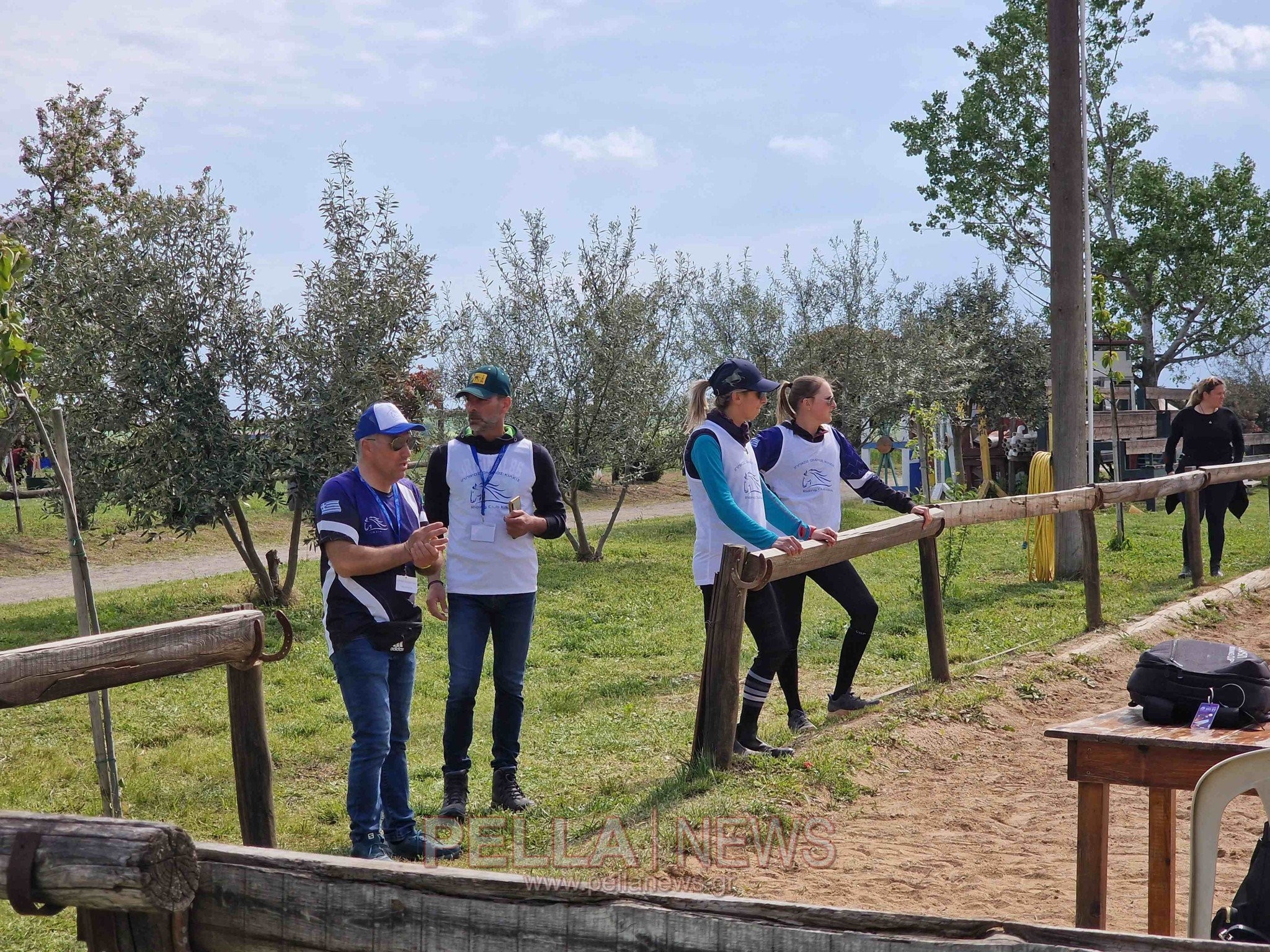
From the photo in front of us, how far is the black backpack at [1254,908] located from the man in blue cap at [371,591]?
2.68 metres

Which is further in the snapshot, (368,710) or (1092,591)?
(1092,591)

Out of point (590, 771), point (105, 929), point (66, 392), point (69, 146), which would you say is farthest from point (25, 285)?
point (105, 929)

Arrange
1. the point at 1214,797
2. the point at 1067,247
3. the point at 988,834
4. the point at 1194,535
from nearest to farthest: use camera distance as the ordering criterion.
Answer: the point at 1214,797, the point at 988,834, the point at 1194,535, the point at 1067,247

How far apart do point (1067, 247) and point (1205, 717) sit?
902 centimetres

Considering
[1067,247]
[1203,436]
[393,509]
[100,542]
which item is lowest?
[100,542]

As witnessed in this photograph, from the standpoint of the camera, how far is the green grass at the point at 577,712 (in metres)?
5.49

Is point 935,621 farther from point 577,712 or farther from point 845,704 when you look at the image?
point 577,712

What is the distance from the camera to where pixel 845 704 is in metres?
7.01

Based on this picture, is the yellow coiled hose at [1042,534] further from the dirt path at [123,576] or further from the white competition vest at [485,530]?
the dirt path at [123,576]

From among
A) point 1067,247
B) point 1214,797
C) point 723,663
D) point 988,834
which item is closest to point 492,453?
point 723,663

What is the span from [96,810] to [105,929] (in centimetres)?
435

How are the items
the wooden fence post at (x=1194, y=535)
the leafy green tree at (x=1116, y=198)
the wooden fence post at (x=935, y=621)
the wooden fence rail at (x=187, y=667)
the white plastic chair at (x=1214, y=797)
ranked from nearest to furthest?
1. the white plastic chair at (x=1214, y=797)
2. the wooden fence rail at (x=187, y=667)
3. the wooden fence post at (x=935, y=621)
4. the wooden fence post at (x=1194, y=535)
5. the leafy green tree at (x=1116, y=198)

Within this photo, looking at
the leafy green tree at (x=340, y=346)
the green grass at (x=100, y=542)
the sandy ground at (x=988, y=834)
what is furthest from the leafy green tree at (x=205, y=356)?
the sandy ground at (x=988, y=834)

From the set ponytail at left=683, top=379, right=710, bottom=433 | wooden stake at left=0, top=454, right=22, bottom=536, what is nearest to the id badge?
ponytail at left=683, top=379, right=710, bottom=433
